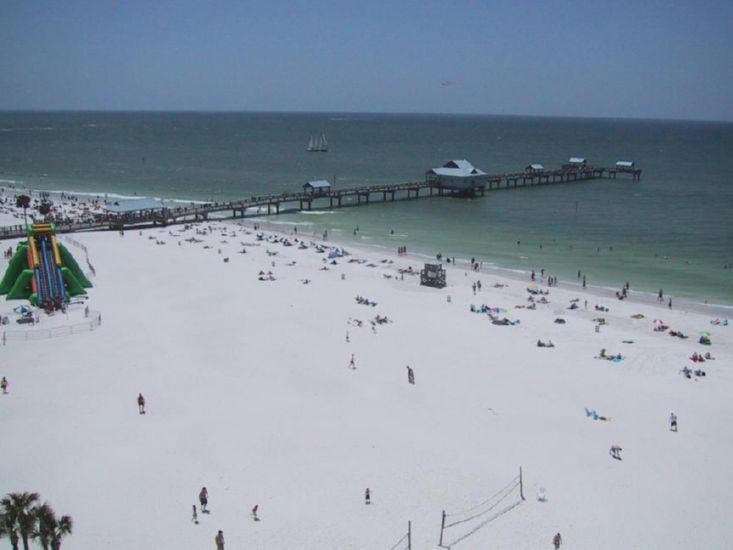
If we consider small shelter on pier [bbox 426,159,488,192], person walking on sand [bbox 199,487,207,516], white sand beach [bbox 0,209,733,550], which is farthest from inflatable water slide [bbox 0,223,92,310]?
small shelter on pier [bbox 426,159,488,192]

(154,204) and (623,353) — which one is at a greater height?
(154,204)

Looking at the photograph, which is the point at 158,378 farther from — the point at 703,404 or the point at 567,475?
the point at 703,404

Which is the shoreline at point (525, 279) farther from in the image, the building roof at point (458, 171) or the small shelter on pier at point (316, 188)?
the building roof at point (458, 171)

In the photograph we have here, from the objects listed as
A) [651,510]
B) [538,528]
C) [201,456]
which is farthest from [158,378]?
[651,510]

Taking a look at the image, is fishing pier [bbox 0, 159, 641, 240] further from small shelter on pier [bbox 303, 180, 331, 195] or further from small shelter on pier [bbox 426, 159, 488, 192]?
small shelter on pier [bbox 426, 159, 488, 192]

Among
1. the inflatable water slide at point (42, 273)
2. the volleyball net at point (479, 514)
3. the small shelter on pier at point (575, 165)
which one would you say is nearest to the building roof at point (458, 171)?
the small shelter on pier at point (575, 165)

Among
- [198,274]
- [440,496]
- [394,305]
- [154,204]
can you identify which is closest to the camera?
[440,496]
